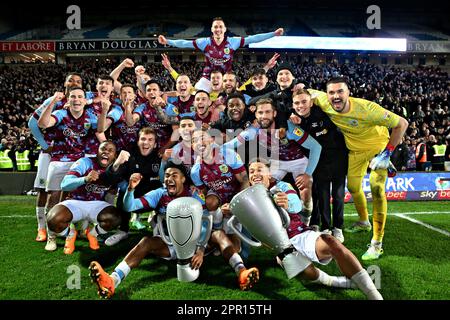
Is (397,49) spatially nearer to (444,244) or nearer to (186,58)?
(186,58)

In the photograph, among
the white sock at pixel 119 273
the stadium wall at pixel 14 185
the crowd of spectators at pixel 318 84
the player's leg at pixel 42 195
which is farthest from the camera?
the crowd of spectators at pixel 318 84

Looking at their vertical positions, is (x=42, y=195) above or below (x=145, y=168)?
below

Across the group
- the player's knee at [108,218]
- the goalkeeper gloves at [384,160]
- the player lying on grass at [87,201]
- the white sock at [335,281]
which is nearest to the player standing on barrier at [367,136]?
the goalkeeper gloves at [384,160]

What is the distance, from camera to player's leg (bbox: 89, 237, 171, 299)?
2.83 meters

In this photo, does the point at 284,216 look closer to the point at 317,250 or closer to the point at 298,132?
the point at 317,250

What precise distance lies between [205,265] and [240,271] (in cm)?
81

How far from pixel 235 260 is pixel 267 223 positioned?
0.64 meters

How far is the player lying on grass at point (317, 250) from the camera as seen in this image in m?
2.70

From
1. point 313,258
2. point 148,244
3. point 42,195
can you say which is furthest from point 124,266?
point 42,195

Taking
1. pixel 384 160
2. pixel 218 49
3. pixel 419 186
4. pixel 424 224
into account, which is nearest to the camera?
pixel 384 160

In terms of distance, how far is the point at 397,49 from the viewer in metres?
25.0

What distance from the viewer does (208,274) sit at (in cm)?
353

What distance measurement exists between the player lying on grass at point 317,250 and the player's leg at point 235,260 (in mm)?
416

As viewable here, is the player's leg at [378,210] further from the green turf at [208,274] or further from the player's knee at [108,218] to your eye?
the player's knee at [108,218]
